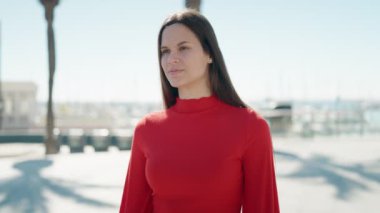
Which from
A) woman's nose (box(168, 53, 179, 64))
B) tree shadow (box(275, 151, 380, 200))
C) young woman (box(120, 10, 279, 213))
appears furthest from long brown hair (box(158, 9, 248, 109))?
tree shadow (box(275, 151, 380, 200))

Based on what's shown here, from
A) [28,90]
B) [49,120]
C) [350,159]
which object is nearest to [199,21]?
[350,159]

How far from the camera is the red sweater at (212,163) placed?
6.13 feet

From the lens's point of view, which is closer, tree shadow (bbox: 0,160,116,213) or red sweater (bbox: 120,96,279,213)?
red sweater (bbox: 120,96,279,213)

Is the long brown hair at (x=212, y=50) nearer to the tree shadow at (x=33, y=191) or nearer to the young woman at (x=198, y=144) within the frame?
the young woman at (x=198, y=144)

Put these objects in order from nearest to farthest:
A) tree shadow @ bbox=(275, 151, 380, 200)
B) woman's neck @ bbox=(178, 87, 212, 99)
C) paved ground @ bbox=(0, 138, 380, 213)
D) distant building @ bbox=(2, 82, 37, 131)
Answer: woman's neck @ bbox=(178, 87, 212, 99) < paved ground @ bbox=(0, 138, 380, 213) < tree shadow @ bbox=(275, 151, 380, 200) < distant building @ bbox=(2, 82, 37, 131)

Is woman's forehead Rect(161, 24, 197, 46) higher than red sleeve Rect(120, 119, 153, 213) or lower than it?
higher

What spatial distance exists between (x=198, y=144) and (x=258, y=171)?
29 cm

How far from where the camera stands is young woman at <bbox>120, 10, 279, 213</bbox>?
1.87 meters

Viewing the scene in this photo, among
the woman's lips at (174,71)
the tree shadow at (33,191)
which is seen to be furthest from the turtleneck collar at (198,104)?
the tree shadow at (33,191)

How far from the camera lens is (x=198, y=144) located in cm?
193

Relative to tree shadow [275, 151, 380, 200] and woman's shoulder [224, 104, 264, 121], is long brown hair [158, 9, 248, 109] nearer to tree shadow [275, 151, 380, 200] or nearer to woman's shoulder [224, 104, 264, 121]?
woman's shoulder [224, 104, 264, 121]

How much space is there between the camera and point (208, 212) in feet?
6.19

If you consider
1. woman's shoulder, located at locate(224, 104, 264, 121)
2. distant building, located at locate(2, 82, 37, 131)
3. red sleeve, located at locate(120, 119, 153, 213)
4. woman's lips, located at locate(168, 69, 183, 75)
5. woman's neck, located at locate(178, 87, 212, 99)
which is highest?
woman's lips, located at locate(168, 69, 183, 75)

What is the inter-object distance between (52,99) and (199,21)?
1498 cm
